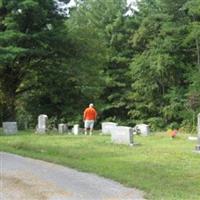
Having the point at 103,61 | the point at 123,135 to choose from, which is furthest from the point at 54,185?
the point at 103,61

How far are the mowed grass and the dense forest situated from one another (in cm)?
1406

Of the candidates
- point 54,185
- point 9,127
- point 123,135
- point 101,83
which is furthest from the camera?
point 101,83

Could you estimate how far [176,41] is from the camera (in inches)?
2012

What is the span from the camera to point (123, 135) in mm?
24016

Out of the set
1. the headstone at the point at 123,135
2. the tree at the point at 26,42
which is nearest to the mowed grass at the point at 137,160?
the headstone at the point at 123,135

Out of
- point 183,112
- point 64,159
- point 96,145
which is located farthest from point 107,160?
point 183,112

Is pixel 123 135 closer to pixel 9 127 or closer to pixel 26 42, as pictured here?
pixel 9 127

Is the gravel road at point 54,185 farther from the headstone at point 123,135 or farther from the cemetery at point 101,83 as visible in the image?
the headstone at point 123,135

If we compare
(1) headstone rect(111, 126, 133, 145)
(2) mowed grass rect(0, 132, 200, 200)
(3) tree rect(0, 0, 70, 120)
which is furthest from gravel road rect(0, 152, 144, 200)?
(3) tree rect(0, 0, 70, 120)

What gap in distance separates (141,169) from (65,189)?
13.1 ft

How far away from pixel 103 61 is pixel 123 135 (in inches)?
1018

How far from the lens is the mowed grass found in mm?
12816

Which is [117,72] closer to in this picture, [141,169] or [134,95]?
[134,95]

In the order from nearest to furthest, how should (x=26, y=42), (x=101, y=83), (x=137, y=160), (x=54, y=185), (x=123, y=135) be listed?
(x=54, y=185)
(x=137, y=160)
(x=123, y=135)
(x=26, y=42)
(x=101, y=83)
